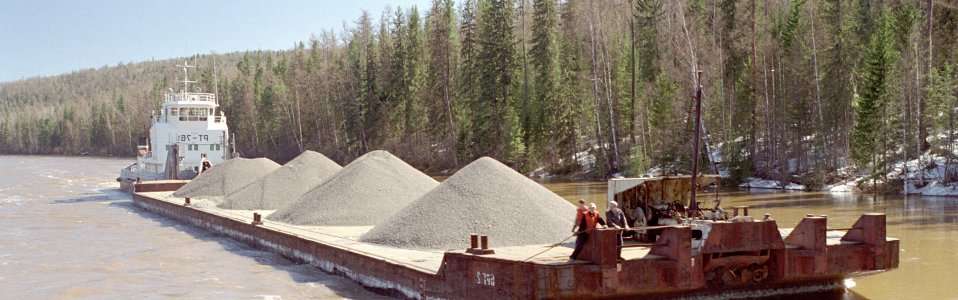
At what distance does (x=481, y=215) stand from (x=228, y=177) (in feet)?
63.2

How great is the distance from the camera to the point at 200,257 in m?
22.2

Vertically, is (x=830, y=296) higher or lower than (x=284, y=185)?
lower

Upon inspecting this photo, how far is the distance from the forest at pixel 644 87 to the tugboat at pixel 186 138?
1792cm

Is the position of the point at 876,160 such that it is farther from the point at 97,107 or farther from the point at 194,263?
→ the point at 97,107

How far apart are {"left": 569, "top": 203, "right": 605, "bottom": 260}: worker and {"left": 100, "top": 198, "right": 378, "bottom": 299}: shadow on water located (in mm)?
5102

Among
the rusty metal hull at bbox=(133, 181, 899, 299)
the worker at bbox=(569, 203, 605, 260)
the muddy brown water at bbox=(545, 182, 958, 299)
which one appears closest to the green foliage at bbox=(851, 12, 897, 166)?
the muddy brown water at bbox=(545, 182, 958, 299)

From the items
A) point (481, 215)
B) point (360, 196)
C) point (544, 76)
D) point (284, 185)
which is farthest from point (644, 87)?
point (481, 215)

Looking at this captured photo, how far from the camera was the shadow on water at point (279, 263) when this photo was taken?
669 inches

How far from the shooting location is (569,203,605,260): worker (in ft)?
40.7

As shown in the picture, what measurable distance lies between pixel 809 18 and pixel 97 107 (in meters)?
143

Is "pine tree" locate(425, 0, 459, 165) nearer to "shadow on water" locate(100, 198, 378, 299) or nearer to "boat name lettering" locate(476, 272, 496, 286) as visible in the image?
"shadow on water" locate(100, 198, 378, 299)

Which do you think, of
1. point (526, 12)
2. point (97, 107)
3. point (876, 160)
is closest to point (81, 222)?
point (876, 160)

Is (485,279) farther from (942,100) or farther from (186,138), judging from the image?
(186,138)

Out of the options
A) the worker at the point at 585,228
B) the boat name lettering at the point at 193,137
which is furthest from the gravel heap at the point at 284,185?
the boat name lettering at the point at 193,137
